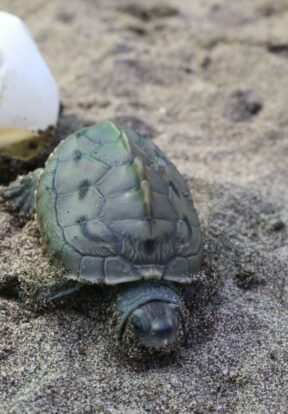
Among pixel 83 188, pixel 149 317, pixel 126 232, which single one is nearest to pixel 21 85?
pixel 83 188

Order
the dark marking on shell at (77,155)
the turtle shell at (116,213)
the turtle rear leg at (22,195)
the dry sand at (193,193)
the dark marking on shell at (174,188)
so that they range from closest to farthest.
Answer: the dry sand at (193,193)
the turtle shell at (116,213)
the dark marking on shell at (174,188)
the dark marking on shell at (77,155)
the turtle rear leg at (22,195)

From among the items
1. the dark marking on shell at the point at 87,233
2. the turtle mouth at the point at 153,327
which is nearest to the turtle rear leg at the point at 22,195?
the dark marking on shell at the point at 87,233

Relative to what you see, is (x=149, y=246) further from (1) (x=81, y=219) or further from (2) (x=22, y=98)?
(2) (x=22, y=98)

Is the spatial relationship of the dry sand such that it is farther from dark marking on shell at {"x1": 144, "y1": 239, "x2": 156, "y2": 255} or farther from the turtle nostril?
dark marking on shell at {"x1": 144, "y1": 239, "x2": 156, "y2": 255}

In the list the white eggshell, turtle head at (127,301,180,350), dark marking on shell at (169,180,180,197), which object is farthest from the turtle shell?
the white eggshell

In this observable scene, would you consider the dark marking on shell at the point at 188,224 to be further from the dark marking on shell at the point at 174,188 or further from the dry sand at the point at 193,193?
the dry sand at the point at 193,193

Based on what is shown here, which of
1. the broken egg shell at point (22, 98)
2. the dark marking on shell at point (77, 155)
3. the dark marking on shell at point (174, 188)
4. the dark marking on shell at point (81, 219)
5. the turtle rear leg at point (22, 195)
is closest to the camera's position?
the dark marking on shell at point (81, 219)

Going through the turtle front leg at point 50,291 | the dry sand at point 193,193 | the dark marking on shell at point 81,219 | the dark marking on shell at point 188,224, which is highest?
the dark marking on shell at point 81,219
